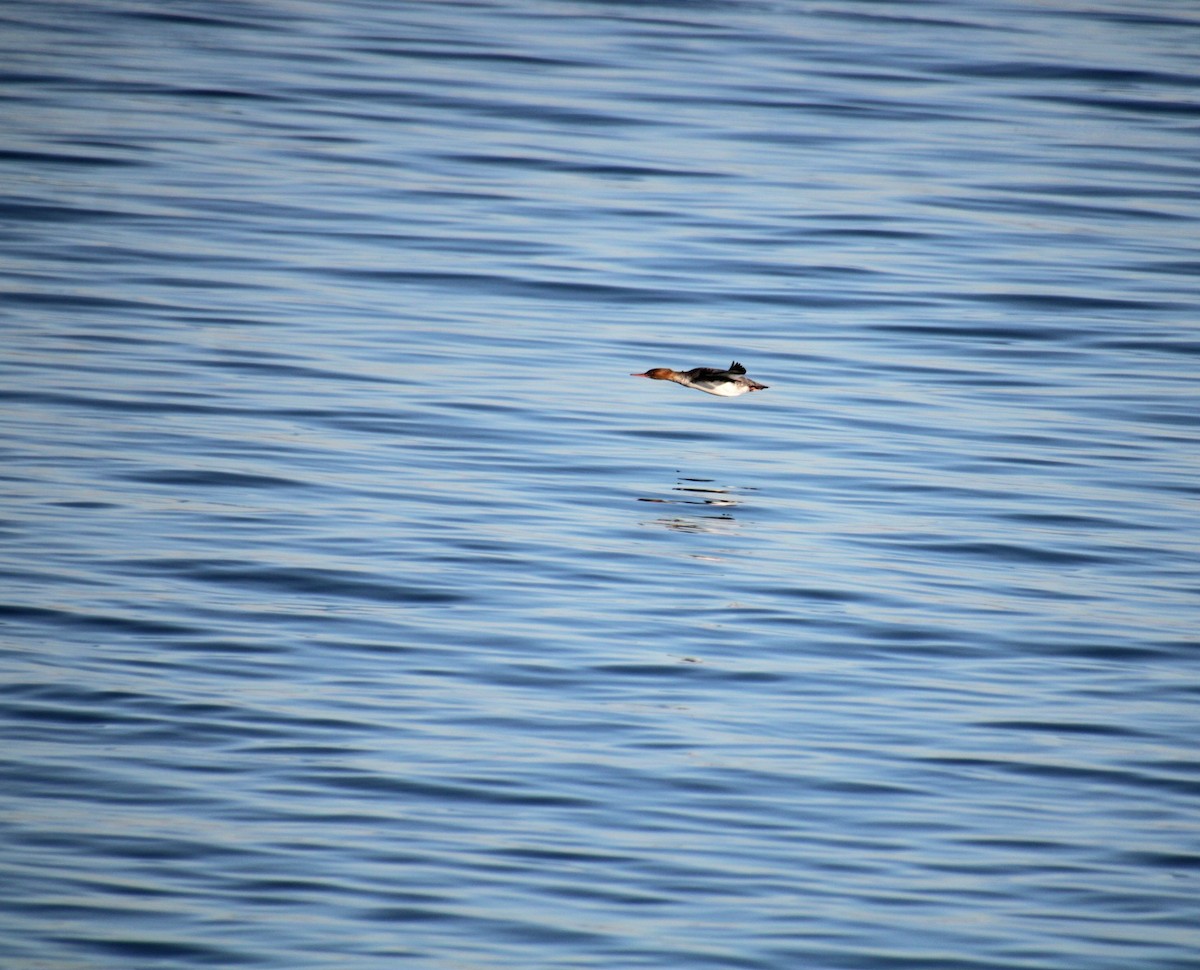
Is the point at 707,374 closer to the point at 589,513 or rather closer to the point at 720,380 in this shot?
the point at 720,380

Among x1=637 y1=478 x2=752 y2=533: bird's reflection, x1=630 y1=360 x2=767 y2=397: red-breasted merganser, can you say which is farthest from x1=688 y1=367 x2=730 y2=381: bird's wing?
x1=637 y1=478 x2=752 y2=533: bird's reflection

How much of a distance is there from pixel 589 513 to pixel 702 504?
917 millimetres

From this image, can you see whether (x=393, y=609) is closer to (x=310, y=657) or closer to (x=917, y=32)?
(x=310, y=657)

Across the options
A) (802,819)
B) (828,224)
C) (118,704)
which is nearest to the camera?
(802,819)

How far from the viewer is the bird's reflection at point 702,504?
13.1 metres

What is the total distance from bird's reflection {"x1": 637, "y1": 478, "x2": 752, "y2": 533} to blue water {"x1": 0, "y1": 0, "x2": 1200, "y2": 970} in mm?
80

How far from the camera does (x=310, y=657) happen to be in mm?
10344

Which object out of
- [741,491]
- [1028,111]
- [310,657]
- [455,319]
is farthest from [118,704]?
[1028,111]

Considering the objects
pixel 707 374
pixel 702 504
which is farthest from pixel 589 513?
pixel 707 374

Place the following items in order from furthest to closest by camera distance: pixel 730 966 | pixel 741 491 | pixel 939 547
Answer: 1. pixel 741 491
2. pixel 939 547
3. pixel 730 966

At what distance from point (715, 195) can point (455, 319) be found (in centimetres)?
588

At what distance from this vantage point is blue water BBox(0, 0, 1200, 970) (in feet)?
26.1

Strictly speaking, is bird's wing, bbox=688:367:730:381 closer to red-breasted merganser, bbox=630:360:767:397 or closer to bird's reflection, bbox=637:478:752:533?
red-breasted merganser, bbox=630:360:767:397

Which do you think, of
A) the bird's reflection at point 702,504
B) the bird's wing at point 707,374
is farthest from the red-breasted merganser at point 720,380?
the bird's reflection at point 702,504
